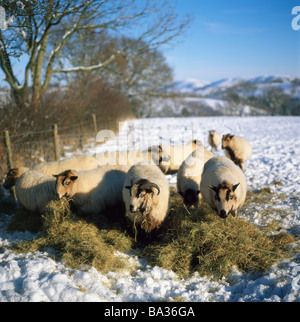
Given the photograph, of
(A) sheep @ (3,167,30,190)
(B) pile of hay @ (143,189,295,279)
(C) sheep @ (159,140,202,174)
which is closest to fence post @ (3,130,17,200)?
(A) sheep @ (3,167,30,190)

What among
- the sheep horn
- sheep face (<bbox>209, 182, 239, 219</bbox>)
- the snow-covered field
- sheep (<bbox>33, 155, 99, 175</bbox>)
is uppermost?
sheep (<bbox>33, 155, 99, 175</bbox>)

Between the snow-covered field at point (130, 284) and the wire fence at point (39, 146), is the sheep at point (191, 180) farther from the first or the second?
the wire fence at point (39, 146)

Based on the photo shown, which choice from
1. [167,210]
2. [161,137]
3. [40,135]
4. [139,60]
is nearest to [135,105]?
[139,60]

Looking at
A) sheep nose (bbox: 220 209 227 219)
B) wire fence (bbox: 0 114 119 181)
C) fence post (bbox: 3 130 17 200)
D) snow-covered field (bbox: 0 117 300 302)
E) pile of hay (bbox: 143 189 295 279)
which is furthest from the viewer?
wire fence (bbox: 0 114 119 181)

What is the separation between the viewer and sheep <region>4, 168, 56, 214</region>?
610 cm

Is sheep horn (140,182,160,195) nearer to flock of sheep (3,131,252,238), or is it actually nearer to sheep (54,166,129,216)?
flock of sheep (3,131,252,238)

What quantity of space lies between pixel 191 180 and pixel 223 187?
5.37 ft

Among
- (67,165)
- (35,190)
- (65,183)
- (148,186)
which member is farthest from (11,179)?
(148,186)

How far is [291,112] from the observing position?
2060 inches

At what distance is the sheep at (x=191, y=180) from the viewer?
20.3 feet

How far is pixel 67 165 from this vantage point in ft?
24.7

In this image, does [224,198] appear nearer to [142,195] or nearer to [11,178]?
→ [142,195]
